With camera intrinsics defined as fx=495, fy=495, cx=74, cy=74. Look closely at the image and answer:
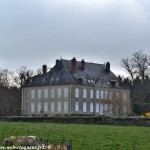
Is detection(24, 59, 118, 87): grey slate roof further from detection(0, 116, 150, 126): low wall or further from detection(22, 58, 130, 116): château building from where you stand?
detection(0, 116, 150, 126): low wall

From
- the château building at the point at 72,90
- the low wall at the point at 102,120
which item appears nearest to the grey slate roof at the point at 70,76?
the château building at the point at 72,90

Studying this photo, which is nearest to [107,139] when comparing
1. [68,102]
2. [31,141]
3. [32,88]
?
[31,141]

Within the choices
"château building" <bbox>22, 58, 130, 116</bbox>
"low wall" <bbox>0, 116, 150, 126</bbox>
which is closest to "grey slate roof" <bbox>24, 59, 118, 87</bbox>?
"château building" <bbox>22, 58, 130, 116</bbox>

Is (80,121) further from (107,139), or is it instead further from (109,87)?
(109,87)

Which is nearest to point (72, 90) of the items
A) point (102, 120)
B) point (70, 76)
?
point (70, 76)

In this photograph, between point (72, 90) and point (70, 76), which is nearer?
point (72, 90)

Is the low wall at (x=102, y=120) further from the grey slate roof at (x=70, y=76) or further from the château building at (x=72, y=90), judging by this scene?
the grey slate roof at (x=70, y=76)

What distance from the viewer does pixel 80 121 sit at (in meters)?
41.9

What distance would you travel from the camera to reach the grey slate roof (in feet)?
309

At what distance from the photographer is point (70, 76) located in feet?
308

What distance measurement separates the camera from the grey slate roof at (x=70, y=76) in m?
94.2

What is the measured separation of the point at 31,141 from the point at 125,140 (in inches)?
315

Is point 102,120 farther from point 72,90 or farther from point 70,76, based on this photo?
point 70,76

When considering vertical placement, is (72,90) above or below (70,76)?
below
